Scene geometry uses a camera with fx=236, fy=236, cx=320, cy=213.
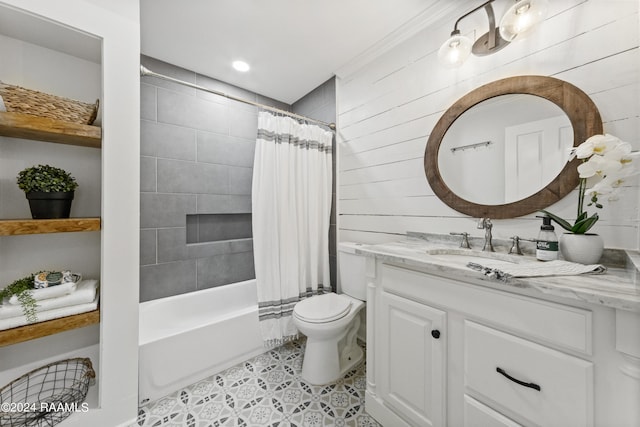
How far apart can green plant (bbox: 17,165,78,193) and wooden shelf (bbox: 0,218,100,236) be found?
0.54ft

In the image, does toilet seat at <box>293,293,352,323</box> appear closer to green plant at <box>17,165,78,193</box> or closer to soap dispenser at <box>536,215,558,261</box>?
soap dispenser at <box>536,215,558,261</box>

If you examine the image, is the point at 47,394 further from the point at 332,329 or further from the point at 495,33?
the point at 495,33

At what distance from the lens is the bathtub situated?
55.7 inches

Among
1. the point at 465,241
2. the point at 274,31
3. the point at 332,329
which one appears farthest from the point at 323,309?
the point at 274,31

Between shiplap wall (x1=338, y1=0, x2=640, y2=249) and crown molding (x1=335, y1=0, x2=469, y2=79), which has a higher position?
crown molding (x1=335, y1=0, x2=469, y2=79)

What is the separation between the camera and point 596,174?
89 centimetres

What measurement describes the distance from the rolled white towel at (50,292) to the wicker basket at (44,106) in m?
0.83

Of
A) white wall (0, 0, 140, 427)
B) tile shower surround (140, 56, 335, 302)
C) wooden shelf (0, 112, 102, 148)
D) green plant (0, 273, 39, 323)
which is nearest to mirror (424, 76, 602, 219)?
tile shower surround (140, 56, 335, 302)

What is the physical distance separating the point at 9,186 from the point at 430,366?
233cm

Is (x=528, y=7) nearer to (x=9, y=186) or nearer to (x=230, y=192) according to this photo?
(x=230, y=192)

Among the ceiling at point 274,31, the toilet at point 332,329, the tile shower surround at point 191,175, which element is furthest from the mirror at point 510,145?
the tile shower surround at point 191,175

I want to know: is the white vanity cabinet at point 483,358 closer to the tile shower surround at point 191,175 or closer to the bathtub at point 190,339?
the bathtub at point 190,339

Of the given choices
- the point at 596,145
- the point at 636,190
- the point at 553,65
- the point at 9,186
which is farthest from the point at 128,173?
the point at 636,190

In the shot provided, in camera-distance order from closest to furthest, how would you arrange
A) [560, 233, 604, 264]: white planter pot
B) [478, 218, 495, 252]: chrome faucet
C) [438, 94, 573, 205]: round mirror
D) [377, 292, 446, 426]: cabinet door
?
[560, 233, 604, 264]: white planter pot
[377, 292, 446, 426]: cabinet door
[438, 94, 573, 205]: round mirror
[478, 218, 495, 252]: chrome faucet
